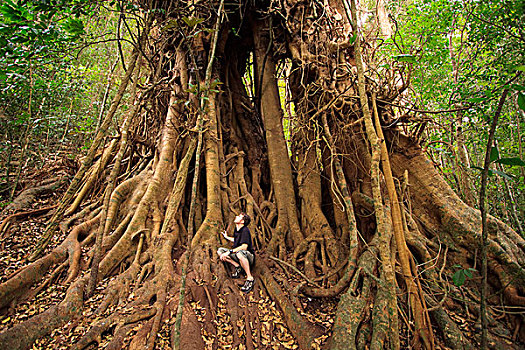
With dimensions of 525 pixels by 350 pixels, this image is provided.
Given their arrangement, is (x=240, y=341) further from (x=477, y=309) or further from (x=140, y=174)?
(x=140, y=174)

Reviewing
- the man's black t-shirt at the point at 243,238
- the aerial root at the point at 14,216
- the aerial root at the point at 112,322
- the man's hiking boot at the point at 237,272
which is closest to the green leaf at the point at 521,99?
the man's black t-shirt at the point at 243,238

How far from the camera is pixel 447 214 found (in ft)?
11.2

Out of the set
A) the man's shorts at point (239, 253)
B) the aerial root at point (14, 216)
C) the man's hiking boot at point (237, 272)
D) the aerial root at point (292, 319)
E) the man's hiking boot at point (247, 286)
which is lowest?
the aerial root at point (292, 319)

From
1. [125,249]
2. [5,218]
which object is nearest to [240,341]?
[125,249]

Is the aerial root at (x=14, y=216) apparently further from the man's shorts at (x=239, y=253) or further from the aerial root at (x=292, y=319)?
the aerial root at (x=292, y=319)

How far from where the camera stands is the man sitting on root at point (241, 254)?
3.39 m

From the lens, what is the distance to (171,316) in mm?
2717

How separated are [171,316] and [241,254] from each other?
1086 millimetres

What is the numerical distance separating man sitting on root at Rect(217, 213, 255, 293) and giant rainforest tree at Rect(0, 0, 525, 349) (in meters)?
0.16

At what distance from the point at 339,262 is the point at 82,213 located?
392 centimetres

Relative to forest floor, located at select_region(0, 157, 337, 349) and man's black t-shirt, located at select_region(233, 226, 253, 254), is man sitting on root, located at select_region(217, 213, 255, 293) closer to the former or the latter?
man's black t-shirt, located at select_region(233, 226, 253, 254)

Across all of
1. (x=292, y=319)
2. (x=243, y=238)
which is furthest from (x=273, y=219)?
(x=292, y=319)

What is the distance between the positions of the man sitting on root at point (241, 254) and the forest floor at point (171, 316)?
132 mm

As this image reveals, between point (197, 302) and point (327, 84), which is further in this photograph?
point (327, 84)
